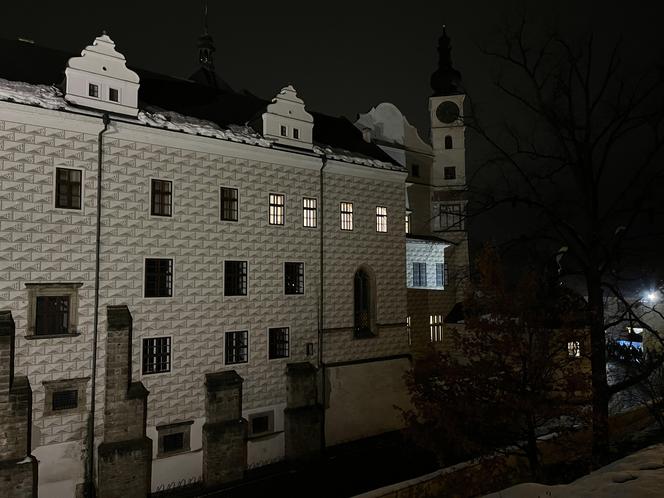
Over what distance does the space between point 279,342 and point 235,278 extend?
3063mm

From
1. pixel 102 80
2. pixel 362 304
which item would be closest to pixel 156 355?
pixel 102 80

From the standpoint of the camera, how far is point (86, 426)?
564 inches

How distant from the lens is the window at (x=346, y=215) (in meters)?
20.7

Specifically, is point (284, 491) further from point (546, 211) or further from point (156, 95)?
point (156, 95)

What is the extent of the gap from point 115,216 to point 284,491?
1024 cm

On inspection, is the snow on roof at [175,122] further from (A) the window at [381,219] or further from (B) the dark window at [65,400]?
(B) the dark window at [65,400]

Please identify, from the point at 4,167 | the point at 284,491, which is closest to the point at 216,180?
the point at 4,167

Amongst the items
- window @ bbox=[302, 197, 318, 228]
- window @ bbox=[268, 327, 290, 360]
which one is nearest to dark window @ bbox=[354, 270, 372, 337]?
window @ bbox=[302, 197, 318, 228]

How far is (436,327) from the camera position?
27984 mm

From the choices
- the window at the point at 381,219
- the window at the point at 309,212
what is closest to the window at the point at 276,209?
the window at the point at 309,212

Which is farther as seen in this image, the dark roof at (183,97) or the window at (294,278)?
the window at (294,278)

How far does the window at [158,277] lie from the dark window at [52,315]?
2.35 meters

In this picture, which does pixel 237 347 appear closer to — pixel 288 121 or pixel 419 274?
pixel 288 121

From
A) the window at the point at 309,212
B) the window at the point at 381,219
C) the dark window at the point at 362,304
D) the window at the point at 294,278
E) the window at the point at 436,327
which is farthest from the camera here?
the window at the point at 436,327
